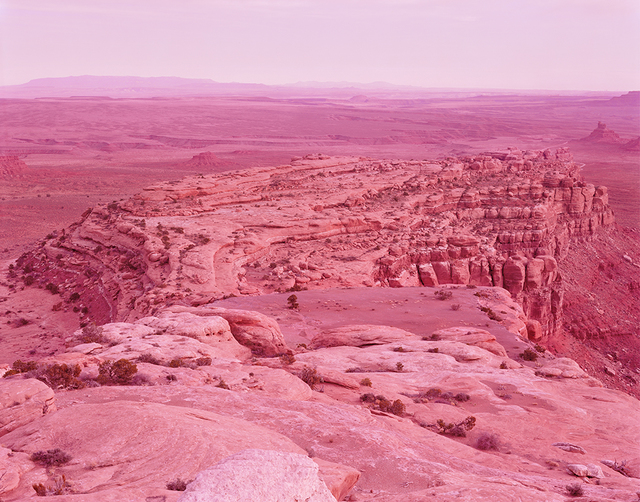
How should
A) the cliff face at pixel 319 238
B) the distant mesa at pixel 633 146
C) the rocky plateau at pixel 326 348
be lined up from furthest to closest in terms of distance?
the distant mesa at pixel 633 146 < the cliff face at pixel 319 238 < the rocky plateau at pixel 326 348

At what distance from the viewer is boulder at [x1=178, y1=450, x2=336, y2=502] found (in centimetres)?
451

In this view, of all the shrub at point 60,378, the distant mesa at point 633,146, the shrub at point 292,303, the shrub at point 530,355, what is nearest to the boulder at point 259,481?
the shrub at point 60,378

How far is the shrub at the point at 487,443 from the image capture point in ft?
33.0

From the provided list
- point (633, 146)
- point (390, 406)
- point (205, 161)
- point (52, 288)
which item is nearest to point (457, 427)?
point (390, 406)

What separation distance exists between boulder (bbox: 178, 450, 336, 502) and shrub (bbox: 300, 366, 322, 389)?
6.65m

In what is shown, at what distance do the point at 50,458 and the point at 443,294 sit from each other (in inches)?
703

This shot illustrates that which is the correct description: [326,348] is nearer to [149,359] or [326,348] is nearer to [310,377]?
[310,377]

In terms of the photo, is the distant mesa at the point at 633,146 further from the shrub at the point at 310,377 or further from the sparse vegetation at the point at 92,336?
the sparse vegetation at the point at 92,336

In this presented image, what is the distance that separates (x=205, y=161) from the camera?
88.1 meters

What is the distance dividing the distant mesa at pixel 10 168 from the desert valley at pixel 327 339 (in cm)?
1545

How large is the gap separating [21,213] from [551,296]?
47138 mm

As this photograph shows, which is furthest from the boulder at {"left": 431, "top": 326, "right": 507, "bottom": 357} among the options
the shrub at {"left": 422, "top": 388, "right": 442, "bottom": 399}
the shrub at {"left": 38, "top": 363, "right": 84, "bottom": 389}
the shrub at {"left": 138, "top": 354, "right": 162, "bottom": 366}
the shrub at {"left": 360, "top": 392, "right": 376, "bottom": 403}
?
the shrub at {"left": 38, "top": 363, "right": 84, "bottom": 389}

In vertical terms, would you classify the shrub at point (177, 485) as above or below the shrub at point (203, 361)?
above

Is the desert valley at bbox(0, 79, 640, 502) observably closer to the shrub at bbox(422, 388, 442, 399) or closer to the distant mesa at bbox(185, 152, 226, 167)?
the shrub at bbox(422, 388, 442, 399)
